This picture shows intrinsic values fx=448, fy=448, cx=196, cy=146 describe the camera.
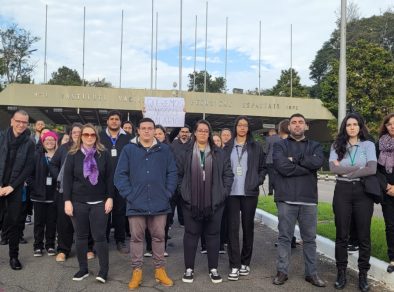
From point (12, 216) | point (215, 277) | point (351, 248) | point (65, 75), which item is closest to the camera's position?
point (215, 277)

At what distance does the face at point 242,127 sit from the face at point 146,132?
1223 mm

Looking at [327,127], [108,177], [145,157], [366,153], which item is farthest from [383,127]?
[327,127]

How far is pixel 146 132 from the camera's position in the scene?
5543mm

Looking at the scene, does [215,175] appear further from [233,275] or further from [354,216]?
[354,216]

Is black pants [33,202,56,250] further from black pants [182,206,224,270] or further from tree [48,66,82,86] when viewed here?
tree [48,66,82,86]

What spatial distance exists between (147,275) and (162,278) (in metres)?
0.42

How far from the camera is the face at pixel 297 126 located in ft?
18.5

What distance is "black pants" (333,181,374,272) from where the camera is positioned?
532 centimetres

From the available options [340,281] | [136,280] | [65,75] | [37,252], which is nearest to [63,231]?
[37,252]

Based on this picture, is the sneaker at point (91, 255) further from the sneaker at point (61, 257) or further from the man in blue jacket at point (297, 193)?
the man in blue jacket at point (297, 193)

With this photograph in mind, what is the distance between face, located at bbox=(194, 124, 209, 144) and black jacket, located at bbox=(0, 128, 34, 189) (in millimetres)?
2464

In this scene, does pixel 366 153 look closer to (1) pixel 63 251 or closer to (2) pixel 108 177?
(2) pixel 108 177

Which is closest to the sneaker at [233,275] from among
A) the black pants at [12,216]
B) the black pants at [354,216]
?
the black pants at [354,216]

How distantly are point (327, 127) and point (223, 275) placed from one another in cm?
3278
